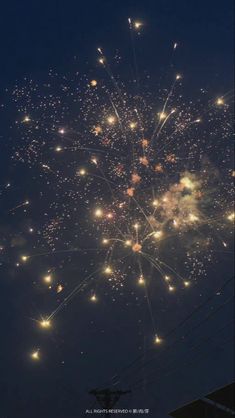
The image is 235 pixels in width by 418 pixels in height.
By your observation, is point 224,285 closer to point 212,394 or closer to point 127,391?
point 212,394

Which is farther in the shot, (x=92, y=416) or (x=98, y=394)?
(x=92, y=416)

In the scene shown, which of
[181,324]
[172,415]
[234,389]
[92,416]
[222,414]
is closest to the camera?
[234,389]

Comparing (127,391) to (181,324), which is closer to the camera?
(181,324)

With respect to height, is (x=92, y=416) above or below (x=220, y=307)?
above

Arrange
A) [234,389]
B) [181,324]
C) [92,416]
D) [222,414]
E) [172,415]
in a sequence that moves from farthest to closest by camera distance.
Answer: [92,416]
[181,324]
[172,415]
[222,414]
[234,389]

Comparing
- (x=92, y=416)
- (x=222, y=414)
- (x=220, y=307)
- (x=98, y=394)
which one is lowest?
(x=222, y=414)

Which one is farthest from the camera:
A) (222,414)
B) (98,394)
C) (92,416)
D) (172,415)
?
(92,416)

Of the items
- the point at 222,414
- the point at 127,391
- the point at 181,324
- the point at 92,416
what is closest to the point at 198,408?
the point at 222,414

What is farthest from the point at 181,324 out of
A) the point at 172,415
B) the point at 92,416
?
the point at 92,416

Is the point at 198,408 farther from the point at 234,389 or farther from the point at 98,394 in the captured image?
the point at 98,394
